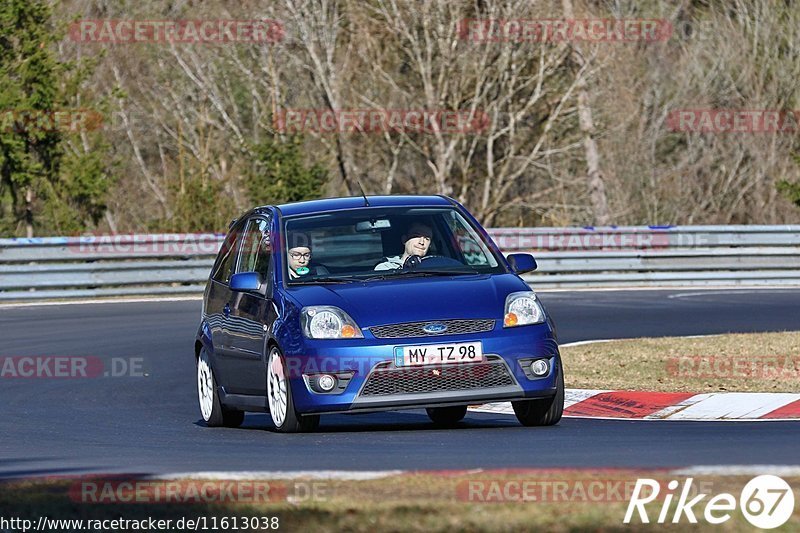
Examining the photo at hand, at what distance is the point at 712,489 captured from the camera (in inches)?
251

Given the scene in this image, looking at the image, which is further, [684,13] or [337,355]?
[684,13]

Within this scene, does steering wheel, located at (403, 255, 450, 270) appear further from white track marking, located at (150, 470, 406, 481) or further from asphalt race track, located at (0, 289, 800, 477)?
white track marking, located at (150, 470, 406, 481)

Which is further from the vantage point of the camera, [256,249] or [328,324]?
[256,249]

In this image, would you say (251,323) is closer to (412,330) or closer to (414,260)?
(414,260)

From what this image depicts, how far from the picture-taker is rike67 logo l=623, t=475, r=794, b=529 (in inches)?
229

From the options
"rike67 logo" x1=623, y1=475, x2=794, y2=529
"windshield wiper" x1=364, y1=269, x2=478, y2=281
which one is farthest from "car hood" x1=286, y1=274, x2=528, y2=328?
"rike67 logo" x1=623, y1=475, x2=794, y2=529

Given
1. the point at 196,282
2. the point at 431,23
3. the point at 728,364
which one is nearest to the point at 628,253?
the point at 196,282

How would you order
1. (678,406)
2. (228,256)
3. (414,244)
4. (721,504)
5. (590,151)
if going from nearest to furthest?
(721,504)
(414,244)
(678,406)
(228,256)
(590,151)

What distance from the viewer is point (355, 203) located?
11.1 m

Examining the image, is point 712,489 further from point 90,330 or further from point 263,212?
point 90,330

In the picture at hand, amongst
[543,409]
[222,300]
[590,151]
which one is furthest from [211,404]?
[590,151]

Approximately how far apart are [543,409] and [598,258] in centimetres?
1635

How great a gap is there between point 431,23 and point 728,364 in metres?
21.3

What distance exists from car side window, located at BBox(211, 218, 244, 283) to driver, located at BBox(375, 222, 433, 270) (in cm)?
148
